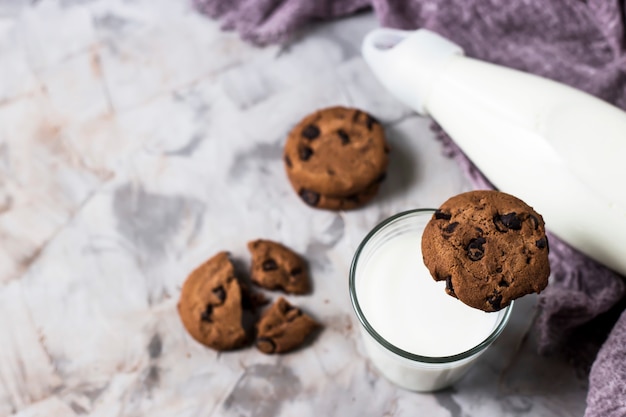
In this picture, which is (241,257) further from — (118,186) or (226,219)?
(118,186)

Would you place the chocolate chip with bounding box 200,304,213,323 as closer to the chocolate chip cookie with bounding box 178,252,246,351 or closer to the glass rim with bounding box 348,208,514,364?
the chocolate chip cookie with bounding box 178,252,246,351

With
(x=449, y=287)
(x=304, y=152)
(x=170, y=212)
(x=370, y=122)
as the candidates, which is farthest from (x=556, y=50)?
(x=170, y=212)

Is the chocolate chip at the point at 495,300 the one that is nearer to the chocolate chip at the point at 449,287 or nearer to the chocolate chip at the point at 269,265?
the chocolate chip at the point at 449,287

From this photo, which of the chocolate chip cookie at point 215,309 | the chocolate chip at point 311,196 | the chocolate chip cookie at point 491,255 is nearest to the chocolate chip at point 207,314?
the chocolate chip cookie at point 215,309

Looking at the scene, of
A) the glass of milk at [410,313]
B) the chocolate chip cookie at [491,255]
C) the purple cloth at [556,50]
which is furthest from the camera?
the purple cloth at [556,50]

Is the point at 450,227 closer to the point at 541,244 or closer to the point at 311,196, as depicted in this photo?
the point at 541,244

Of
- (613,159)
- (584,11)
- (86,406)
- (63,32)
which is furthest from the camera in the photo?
(63,32)

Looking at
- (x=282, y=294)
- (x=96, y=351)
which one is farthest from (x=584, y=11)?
(x=96, y=351)
